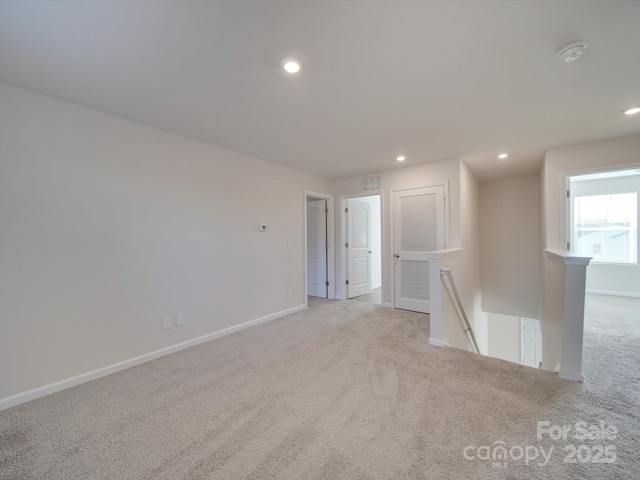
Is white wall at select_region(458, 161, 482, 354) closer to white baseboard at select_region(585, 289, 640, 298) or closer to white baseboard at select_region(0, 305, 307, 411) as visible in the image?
white baseboard at select_region(585, 289, 640, 298)

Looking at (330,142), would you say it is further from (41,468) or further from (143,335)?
(41,468)

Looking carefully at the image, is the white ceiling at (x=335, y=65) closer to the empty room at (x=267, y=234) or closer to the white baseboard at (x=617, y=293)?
the empty room at (x=267, y=234)

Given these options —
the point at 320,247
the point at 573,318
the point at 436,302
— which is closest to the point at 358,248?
the point at 320,247

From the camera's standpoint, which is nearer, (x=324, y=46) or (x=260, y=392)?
(x=324, y=46)

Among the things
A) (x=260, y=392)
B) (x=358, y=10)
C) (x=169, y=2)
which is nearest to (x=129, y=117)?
(x=169, y=2)

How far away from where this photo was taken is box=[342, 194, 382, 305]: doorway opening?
17.3ft

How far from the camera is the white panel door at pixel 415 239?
13.6 ft

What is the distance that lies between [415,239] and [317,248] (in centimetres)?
203

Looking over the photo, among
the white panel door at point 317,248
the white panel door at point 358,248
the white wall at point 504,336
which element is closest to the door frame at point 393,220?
the white panel door at point 358,248

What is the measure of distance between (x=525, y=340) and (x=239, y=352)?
6.90 metres

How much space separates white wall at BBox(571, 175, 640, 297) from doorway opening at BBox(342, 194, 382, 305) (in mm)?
4592

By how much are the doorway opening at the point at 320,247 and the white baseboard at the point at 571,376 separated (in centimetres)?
364

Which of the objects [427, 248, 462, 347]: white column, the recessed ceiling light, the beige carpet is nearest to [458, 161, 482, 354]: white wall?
[427, 248, 462, 347]: white column

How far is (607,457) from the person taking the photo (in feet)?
4.68
